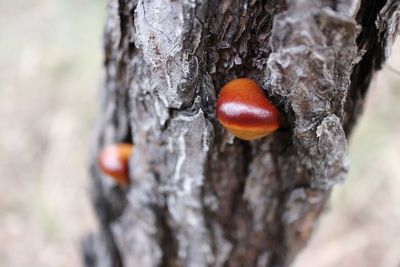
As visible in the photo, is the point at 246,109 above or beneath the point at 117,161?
above

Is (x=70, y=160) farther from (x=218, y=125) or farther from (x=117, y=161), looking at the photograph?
(x=218, y=125)

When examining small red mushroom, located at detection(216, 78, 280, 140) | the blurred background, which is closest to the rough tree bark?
small red mushroom, located at detection(216, 78, 280, 140)

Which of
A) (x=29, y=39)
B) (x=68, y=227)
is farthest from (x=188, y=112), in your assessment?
(x=29, y=39)

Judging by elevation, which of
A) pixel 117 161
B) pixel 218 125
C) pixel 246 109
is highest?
pixel 246 109

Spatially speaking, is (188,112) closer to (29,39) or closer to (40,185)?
(40,185)

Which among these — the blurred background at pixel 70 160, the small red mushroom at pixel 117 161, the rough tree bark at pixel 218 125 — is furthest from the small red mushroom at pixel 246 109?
the blurred background at pixel 70 160

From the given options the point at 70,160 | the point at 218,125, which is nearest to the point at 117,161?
the point at 218,125
